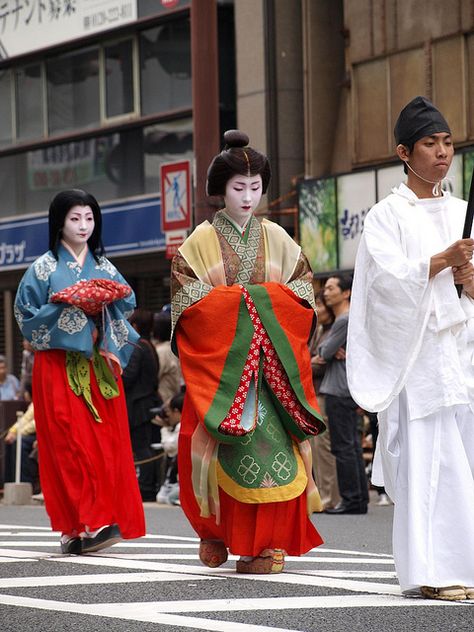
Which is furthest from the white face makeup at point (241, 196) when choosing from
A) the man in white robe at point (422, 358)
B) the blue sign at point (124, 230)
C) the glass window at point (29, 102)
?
the glass window at point (29, 102)

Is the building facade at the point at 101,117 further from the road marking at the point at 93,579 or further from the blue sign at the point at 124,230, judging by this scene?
the road marking at the point at 93,579

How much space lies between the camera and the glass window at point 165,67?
884 inches

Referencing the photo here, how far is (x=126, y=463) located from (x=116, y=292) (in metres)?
0.90

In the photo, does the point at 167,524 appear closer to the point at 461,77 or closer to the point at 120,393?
the point at 120,393

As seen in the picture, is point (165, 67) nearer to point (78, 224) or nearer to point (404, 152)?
point (78, 224)

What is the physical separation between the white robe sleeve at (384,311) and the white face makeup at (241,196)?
1200 mm

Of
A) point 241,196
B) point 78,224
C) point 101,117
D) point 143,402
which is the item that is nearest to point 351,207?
point 101,117

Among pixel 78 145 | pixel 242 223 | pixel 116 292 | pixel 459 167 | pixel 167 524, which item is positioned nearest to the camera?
pixel 242 223

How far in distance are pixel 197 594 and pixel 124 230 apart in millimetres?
17607

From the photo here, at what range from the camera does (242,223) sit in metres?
7.30

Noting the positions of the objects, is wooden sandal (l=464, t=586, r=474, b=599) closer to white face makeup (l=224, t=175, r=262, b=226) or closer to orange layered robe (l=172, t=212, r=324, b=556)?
orange layered robe (l=172, t=212, r=324, b=556)

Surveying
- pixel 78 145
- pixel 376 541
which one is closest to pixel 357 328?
pixel 376 541

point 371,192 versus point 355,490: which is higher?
point 371,192

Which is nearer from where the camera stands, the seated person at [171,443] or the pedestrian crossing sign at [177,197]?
the seated person at [171,443]
